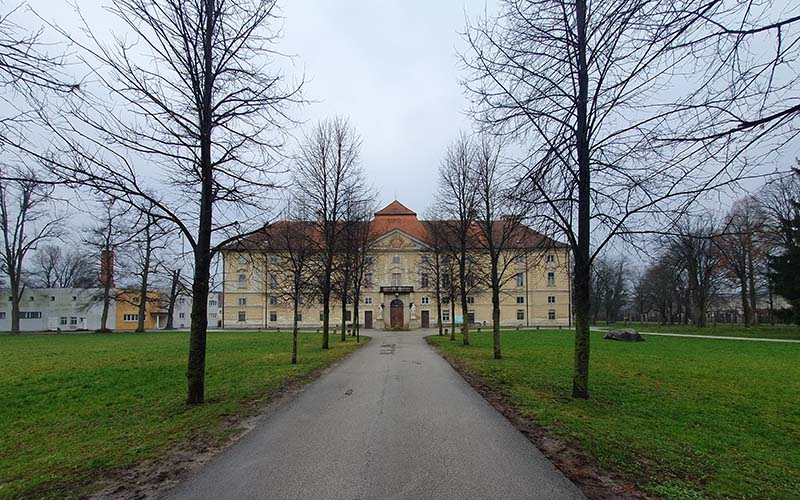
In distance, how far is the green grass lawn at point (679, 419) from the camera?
5.16 meters

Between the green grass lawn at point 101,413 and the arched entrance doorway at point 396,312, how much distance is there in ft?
136

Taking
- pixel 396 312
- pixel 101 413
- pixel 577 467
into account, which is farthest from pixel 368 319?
pixel 577 467

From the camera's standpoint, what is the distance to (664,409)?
30.1 ft

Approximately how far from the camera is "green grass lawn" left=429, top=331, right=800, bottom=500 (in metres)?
5.16

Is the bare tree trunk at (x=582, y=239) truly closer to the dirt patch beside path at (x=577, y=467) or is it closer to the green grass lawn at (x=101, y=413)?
the dirt patch beside path at (x=577, y=467)

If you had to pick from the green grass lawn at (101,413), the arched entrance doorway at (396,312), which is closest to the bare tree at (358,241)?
the green grass lawn at (101,413)

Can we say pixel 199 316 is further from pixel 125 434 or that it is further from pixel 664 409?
pixel 664 409

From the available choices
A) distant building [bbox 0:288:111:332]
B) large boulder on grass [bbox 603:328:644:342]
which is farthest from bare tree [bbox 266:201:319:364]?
distant building [bbox 0:288:111:332]

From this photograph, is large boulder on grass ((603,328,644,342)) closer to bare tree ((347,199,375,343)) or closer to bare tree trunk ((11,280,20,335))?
bare tree ((347,199,375,343))

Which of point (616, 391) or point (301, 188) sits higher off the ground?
point (301, 188)

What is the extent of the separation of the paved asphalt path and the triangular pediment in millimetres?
53954

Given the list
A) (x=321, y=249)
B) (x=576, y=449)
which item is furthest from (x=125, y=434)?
(x=321, y=249)

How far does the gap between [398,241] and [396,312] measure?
10.7m

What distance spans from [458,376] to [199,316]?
24.8 feet
